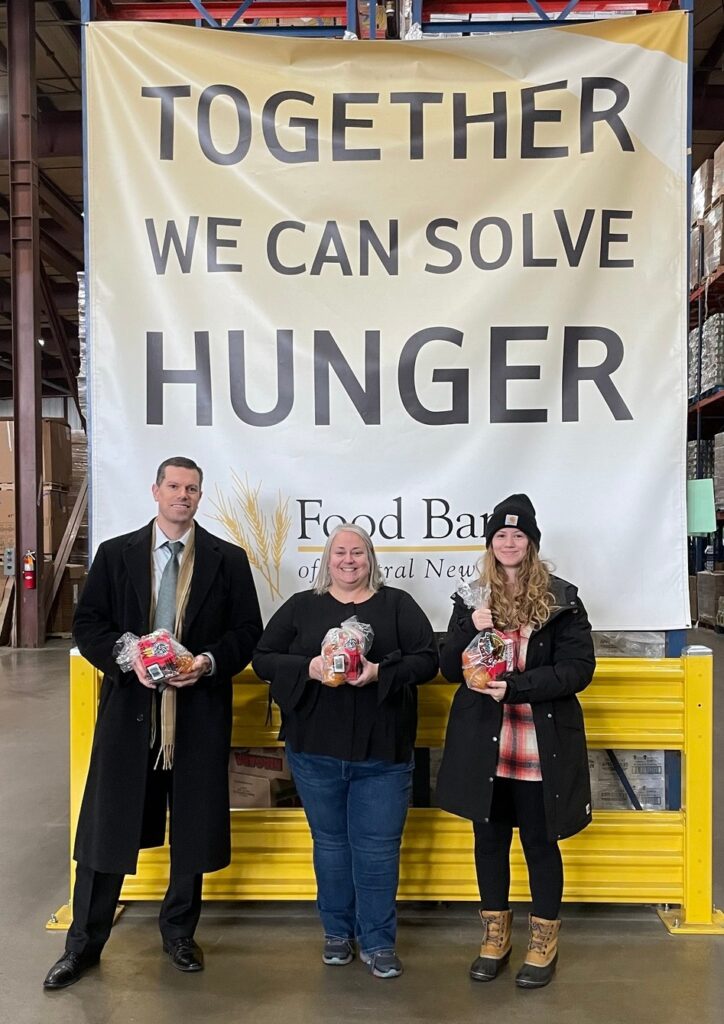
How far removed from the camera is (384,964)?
2.69 meters

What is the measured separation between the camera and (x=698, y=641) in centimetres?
1055

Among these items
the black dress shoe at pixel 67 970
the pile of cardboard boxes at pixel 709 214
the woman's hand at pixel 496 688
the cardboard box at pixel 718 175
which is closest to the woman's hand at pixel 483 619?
the woman's hand at pixel 496 688

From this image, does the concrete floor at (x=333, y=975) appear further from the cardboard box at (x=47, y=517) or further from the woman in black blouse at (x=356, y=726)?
the cardboard box at (x=47, y=517)

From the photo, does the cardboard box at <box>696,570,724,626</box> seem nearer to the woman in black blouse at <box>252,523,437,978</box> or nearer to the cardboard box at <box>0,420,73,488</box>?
the cardboard box at <box>0,420,73,488</box>

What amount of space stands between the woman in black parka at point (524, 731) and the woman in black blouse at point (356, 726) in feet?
0.48

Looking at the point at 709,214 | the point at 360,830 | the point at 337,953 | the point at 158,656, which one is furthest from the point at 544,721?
the point at 709,214

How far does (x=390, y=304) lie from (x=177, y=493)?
108 cm

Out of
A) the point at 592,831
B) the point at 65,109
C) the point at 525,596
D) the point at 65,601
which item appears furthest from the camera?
the point at 65,109

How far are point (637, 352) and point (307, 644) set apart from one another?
1584 millimetres

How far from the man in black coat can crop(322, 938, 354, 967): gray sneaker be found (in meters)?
0.41

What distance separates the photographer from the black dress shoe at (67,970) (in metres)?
2.64

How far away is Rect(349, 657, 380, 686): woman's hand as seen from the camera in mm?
2494

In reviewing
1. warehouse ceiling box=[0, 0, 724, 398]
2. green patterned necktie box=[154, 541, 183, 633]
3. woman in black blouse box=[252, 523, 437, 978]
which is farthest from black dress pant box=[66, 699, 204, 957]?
warehouse ceiling box=[0, 0, 724, 398]

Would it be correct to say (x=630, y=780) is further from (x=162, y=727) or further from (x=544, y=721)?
(x=162, y=727)
